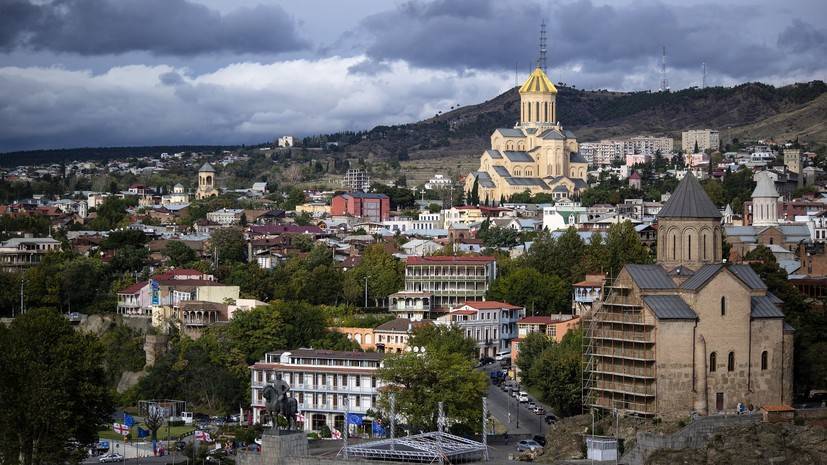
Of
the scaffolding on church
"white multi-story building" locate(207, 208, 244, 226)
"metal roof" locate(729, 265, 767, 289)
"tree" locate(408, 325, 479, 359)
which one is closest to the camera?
the scaffolding on church

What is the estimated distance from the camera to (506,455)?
5672 centimetres

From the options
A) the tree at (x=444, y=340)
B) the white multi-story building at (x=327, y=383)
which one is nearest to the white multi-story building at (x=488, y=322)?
the tree at (x=444, y=340)

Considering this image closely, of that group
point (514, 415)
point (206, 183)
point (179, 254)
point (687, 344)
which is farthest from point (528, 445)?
point (206, 183)

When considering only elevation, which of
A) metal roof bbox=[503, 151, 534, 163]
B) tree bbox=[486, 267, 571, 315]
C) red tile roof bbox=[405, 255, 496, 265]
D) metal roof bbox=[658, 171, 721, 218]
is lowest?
tree bbox=[486, 267, 571, 315]

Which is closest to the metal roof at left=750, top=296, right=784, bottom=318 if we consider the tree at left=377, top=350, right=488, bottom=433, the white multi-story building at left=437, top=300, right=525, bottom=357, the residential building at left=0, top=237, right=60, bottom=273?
the tree at left=377, top=350, right=488, bottom=433

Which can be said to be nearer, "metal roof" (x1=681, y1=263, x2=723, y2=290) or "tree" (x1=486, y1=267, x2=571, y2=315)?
"metal roof" (x1=681, y1=263, x2=723, y2=290)

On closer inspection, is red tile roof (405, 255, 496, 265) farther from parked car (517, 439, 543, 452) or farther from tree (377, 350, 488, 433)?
parked car (517, 439, 543, 452)

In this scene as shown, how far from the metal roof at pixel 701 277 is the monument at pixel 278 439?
17.2 metres

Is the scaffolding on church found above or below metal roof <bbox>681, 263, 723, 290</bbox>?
below

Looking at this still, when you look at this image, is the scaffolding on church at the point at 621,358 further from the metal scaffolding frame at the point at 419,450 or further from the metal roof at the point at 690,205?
the metal scaffolding frame at the point at 419,450

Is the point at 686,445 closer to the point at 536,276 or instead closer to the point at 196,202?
the point at 536,276

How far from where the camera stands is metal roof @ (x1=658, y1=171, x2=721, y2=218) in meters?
63.8

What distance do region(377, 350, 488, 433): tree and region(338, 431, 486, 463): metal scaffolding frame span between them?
10631 mm

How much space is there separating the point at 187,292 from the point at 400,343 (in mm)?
17412
